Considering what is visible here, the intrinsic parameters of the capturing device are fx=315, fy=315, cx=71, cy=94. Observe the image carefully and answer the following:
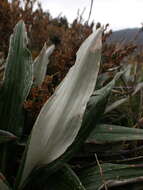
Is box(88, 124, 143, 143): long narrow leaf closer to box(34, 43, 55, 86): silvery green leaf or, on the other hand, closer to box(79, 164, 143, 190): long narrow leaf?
box(79, 164, 143, 190): long narrow leaf

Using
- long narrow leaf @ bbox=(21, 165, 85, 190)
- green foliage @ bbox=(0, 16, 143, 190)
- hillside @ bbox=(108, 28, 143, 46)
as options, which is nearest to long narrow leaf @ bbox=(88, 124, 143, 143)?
green foliage @ bbox=(0, 16, 143, 190)

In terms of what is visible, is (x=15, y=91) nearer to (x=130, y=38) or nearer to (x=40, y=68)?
(x=40, y=68)

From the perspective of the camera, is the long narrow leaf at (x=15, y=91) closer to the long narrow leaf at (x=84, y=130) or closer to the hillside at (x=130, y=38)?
the long narrow leaf at (x=84, y=130)

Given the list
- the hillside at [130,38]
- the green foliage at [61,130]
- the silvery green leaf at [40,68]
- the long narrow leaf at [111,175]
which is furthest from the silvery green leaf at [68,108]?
the hillside at [130,38]

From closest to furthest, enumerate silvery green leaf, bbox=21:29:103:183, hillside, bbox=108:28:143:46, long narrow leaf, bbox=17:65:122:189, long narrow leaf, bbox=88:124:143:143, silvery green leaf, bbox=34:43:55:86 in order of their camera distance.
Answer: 1. silvery green leaf, bbox=21:29:103:183
2. long narrow leaf, bbox=17:65:122:189
3. long narrow leaf, bbox=88:124:143:143
4. silvery green leaf, bbox=34:43:55:86
5. hillside, bbox=108:28:143:46

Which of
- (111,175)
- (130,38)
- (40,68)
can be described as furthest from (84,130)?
(130,38)

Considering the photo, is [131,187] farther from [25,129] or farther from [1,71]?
[1,71]

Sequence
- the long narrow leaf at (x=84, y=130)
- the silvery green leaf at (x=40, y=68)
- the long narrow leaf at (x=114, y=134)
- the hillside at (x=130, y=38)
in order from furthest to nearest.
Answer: the hillside at (x=130, y=38)
the silvery green leaf at (x=40, y=68)
the long narrow leaf at (x=114, y=134)
the long narrow leaf at (x=84, y=130)

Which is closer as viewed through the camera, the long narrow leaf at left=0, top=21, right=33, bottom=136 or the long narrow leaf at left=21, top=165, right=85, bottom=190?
the long narrow leaf at left=21, top=165, right=85, bottom=190

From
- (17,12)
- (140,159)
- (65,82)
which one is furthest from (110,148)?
(17,12)
